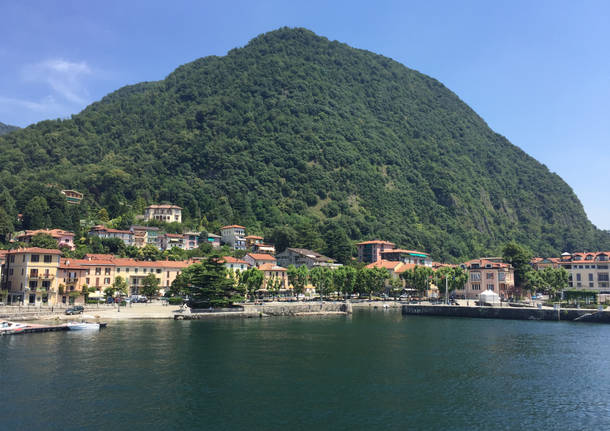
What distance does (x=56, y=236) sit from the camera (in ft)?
389

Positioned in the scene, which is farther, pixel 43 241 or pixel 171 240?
pixel 171 240

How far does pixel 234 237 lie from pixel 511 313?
101 meters

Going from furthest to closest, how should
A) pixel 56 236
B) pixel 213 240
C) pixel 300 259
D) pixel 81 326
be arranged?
pixel 213 240 → pixel 300 259 → pixel 56 236 → pixel 81 326

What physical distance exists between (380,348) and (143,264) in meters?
68.9

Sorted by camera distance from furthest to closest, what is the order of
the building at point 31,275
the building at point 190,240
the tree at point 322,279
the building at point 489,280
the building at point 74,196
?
the building at point 74,196
the building at point 190,240
the building at point 489,280
the tree at point 322,279
the building at point 31,275

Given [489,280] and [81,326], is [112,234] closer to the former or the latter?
[81,326]

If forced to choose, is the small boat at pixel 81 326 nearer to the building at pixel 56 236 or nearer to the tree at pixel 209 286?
the tree at pixel 209 286

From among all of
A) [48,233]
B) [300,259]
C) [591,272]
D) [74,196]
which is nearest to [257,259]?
[300,259]

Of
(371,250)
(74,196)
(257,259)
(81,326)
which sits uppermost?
(74,196)

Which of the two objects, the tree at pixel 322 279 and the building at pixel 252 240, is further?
the building at pixel 252 240

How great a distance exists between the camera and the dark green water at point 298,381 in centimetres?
3181

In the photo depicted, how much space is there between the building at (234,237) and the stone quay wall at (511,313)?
3065 inches

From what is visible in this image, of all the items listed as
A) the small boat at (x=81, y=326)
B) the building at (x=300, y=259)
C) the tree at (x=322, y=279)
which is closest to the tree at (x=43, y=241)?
the small boat at (x=81, y=326)

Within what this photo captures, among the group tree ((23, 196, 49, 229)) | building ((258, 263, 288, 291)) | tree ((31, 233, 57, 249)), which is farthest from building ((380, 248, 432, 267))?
tree ((23, 196, 49, 229))
